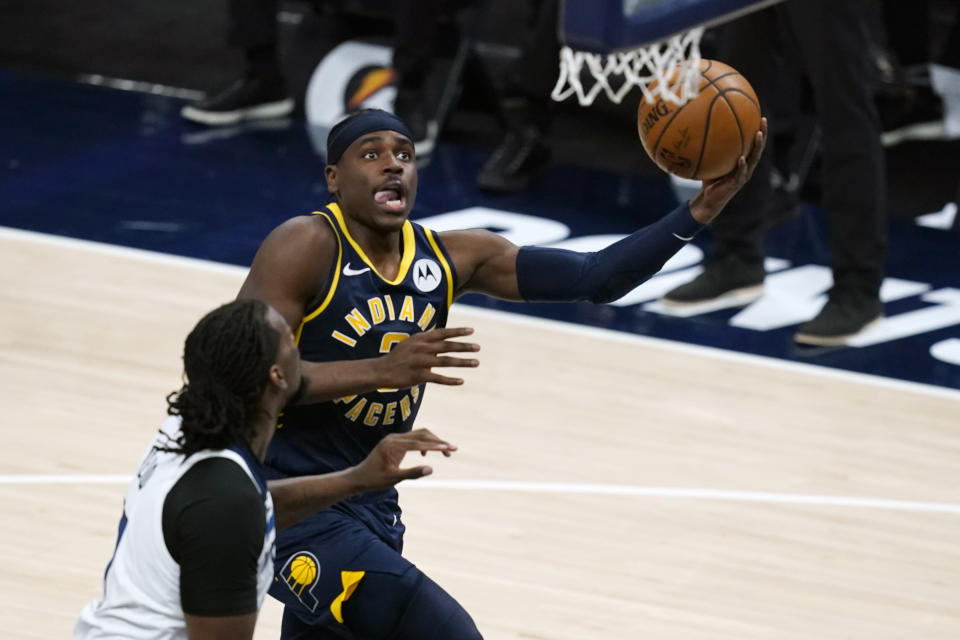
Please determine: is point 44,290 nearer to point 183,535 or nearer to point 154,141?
point 154,141

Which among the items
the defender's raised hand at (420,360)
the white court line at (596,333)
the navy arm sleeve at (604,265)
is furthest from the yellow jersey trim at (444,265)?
the white court line at (596,333)

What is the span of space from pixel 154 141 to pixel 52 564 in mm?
4493

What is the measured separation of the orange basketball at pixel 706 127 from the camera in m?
4.02

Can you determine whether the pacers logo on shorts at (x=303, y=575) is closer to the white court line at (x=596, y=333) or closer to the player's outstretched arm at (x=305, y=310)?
the player's outstretched arm at (x=305, y=310)

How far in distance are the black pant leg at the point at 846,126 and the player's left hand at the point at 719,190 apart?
2860mm

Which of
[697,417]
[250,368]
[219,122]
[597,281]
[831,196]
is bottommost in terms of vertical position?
A: [219,122]

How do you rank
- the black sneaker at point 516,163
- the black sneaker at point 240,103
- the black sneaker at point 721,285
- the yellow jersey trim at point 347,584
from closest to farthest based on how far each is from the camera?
the yellow jersey trim at point 347,584, the black sneaker at point 721,285, the black sneaker at point 516,163, the black sneaker at point 240,103

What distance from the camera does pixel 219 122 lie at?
9.46 m

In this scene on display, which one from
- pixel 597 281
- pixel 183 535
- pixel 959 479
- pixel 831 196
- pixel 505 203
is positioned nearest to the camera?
pixel 183 535

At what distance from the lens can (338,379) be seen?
3537mm

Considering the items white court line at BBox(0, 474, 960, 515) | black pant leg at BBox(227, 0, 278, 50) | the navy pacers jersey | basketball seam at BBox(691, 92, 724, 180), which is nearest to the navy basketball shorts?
the navy pacers jersey

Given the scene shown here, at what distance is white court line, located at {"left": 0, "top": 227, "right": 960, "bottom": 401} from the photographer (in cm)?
681

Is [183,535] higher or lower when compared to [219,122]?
higher

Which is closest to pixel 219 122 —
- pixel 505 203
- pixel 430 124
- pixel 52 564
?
pixel 430 124
